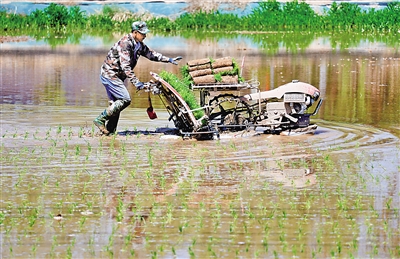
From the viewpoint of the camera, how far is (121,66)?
13.5 metres

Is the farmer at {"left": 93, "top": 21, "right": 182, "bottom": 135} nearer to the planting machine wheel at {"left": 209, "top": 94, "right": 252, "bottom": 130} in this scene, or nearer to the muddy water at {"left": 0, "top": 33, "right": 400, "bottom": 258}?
the muddy water at {"left": 0, "top": 33, "right": 400, "bottom": 258}

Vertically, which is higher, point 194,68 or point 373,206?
point 194,68

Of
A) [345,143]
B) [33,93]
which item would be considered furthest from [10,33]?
[345,143]

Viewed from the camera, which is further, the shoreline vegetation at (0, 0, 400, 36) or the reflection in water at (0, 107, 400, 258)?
the shoreline vegetation at (0, 0, 400, 36)

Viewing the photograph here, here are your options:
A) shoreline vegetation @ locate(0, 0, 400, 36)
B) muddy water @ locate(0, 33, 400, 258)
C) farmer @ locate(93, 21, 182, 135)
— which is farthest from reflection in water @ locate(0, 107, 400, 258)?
shoreline vegetation @ locate(0, 0, 400, 36)

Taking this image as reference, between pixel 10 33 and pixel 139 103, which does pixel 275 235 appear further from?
pixel 10 33

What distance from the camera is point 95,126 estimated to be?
49.1ft

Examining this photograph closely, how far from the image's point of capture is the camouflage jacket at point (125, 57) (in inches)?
531

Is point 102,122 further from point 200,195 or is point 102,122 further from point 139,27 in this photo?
point 200,195

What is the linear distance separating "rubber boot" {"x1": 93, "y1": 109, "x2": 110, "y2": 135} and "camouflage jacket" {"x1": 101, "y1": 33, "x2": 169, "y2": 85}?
1.90 ft

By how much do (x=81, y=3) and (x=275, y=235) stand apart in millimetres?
44449

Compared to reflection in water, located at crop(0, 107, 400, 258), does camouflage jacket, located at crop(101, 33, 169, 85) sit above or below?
above

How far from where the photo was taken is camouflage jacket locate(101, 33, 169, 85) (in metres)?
13.5

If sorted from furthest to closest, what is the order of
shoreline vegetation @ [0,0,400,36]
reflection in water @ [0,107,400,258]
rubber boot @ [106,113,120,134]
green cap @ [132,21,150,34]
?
1. shoreline vegetation @ [0,0,400,36]
2. rubber boot @ [106,113,120,134]
3. green cap @ [132,21,150,34]
4. reflection in water @ [0,107,400,258]
